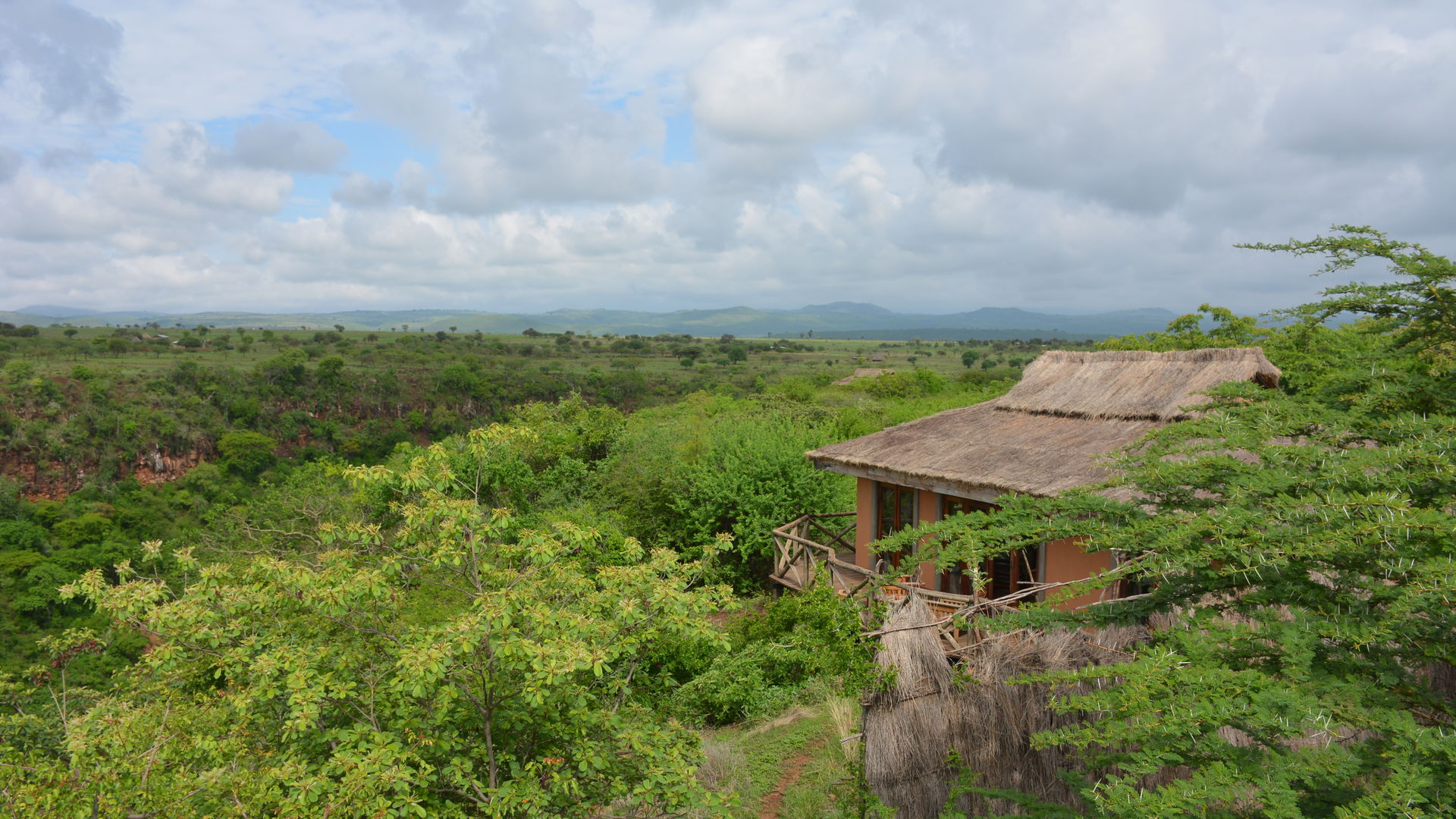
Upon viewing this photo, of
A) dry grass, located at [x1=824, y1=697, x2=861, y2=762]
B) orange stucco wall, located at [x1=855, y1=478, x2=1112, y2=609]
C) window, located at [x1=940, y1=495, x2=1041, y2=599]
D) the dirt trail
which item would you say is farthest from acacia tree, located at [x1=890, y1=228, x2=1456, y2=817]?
window, located at [x1=940, y1=495, x2=1041, y2=599]

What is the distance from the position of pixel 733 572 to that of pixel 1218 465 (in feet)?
42.3

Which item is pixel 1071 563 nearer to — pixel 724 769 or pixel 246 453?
pixel 724 769

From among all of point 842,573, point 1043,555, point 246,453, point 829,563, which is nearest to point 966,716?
point 1043,555

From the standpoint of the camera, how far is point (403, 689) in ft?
16.2

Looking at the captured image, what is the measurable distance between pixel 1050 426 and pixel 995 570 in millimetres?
2636

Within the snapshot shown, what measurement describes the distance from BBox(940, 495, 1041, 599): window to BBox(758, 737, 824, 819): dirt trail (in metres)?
3.10

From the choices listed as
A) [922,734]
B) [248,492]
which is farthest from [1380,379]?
[248,492]

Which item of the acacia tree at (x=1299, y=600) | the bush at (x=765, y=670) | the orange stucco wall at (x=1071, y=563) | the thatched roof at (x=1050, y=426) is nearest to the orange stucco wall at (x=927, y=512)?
the thatched roof at (x=1050, y=426)

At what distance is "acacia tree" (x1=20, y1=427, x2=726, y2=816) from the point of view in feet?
15.7

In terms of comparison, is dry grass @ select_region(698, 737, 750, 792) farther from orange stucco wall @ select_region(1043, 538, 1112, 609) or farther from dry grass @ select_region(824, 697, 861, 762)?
orange stucco wall @ select_region(1043, 538, 1112, 609)

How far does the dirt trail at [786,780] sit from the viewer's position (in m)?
8.48

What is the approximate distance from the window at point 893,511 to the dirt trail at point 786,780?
4.51 metres

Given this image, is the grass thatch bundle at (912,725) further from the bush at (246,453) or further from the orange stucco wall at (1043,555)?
the bush at (246,453)

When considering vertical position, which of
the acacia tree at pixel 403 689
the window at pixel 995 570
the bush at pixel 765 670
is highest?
the acacia tree at pixel 403 689
